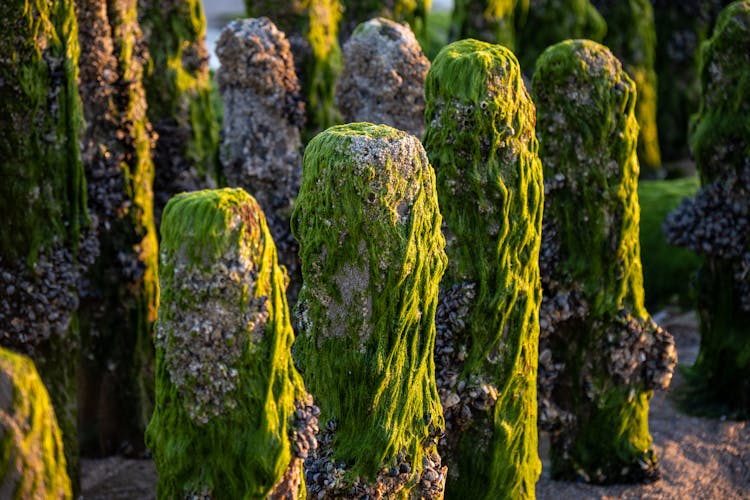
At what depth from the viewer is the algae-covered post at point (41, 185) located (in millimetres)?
7297

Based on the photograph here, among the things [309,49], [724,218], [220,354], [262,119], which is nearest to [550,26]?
[309,49]

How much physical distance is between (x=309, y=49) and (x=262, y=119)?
172cm

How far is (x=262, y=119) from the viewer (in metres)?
9.10

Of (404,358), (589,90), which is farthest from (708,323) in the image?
(404,358)

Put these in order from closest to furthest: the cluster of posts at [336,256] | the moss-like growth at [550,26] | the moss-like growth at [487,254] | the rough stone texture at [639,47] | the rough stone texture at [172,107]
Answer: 1. the cluster of posts at [336,256]
2. the moss-like growth at [487,254]
3. the rough stone texture at [172,107]
4. the moss-like growth at [550,26]
5. the rough stone texture at [639,47]

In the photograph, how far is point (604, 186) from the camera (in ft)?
24.7

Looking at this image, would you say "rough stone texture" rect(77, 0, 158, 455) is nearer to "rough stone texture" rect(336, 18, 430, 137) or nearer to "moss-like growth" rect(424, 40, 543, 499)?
"rough stone texture" rect(336, 18, 430, 137)

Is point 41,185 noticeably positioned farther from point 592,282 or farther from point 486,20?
point 486,20

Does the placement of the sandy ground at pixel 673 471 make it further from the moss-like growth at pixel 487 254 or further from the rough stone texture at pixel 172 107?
the rough stone texture at pixel 172 107

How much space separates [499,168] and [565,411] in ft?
8.74

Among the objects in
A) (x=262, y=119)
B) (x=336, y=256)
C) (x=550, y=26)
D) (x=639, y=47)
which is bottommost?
(x=336, y=256)

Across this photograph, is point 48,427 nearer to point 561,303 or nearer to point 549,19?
point 561,303

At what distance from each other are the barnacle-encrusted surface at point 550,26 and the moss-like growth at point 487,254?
352 inches

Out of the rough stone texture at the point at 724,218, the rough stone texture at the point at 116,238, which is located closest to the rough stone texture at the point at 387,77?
the rough stone texture at the point at 116,238
